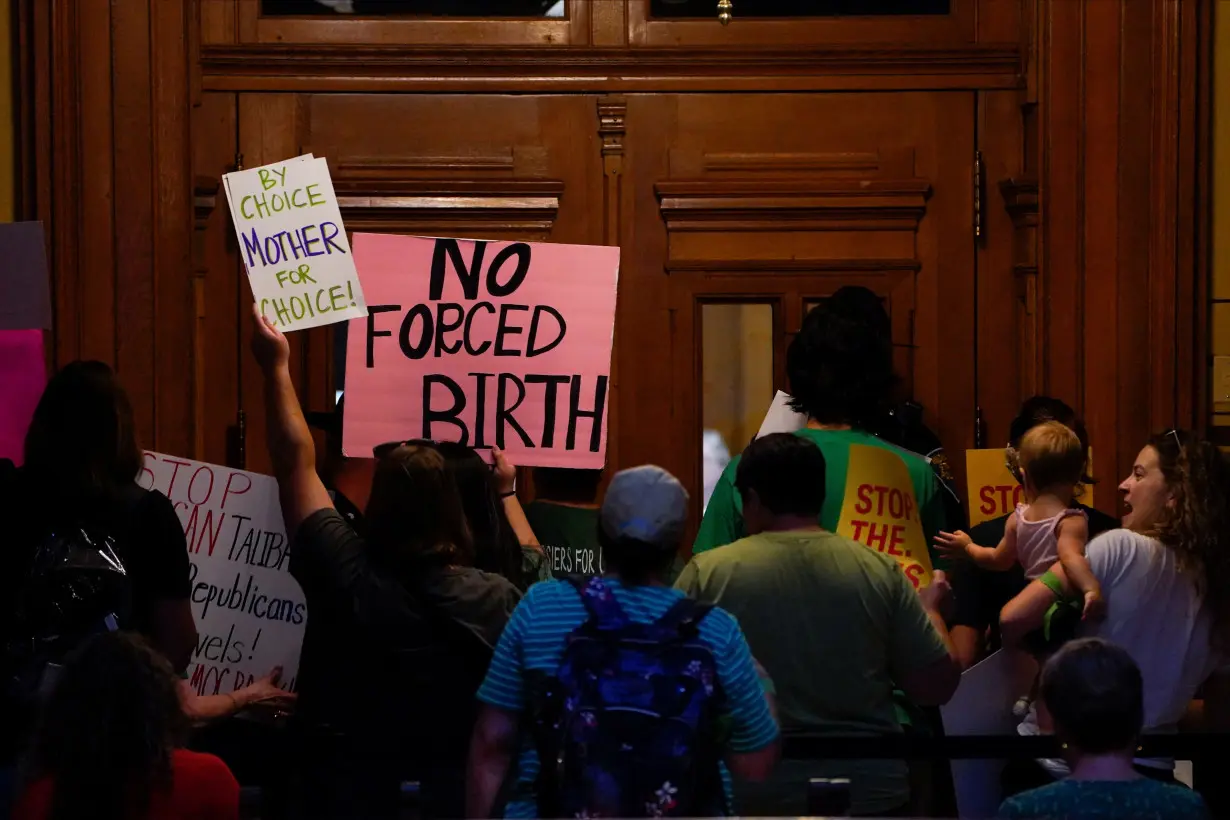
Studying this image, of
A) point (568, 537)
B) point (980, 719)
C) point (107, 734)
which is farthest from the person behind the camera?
point (568, 537)

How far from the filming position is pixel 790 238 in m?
5.54

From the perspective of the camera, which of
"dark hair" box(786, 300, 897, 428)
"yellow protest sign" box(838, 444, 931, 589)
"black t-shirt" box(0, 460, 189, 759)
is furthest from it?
"dark hair" box(786, 300, 897, 428)

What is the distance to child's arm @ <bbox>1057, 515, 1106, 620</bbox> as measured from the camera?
13.5 feet

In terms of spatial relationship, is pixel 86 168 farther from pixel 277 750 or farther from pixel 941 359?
pixel 941 359

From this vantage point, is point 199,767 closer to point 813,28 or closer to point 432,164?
point 432,164

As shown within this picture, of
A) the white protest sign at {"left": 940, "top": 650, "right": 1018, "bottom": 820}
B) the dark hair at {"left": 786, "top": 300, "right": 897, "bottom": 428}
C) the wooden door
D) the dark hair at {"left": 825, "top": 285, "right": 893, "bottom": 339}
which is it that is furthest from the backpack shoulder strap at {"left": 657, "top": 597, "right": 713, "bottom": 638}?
the wooden door

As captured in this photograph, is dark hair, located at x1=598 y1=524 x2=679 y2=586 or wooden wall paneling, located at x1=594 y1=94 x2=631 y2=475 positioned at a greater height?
wooden wall paneling, located at x1=594 y1=94 x2=631 y2=475

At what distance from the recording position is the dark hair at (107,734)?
2779 millimetres

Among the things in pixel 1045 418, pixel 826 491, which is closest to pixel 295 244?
pixel 826 491

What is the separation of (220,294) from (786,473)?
2571 mm

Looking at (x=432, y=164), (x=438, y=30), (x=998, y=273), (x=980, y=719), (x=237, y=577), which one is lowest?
(x=980, y=719)

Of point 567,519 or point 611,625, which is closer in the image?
point 611,625

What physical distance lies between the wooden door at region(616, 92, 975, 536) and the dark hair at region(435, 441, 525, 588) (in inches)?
66.4

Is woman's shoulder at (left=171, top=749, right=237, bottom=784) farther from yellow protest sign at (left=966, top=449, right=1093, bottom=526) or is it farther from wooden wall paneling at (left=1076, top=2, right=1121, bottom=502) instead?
wooden wall paneling at (left=1076, top=2, right=1121, bottom=502)
